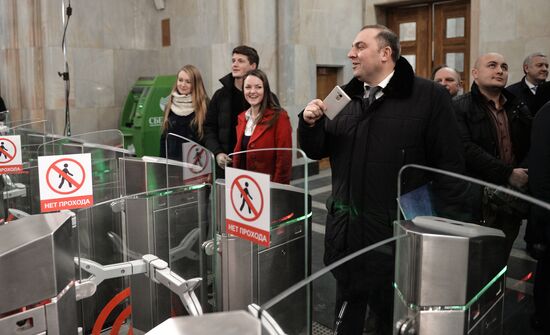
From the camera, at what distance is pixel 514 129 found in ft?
9.80

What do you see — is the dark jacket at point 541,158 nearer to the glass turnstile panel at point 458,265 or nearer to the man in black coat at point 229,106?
the glass turnstile panel at point 458,265

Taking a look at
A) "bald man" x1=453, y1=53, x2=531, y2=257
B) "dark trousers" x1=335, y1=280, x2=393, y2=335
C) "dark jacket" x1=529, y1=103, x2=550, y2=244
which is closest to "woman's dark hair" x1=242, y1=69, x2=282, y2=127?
"bald man" x1=453, y1=53, x2=531, y2=257

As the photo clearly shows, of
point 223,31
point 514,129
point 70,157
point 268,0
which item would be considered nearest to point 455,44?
point 268,0

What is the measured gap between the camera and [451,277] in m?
1.05

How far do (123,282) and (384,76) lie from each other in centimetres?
177

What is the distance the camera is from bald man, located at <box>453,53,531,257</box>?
2.84m

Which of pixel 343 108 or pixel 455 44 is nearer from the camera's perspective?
pixel 343 108

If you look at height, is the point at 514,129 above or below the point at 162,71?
below

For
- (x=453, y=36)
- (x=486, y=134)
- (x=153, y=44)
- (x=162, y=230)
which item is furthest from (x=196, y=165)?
(x=453, y=36)

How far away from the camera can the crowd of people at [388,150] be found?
1294 millimetres

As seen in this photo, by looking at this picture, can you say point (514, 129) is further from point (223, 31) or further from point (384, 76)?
point (223, 31)

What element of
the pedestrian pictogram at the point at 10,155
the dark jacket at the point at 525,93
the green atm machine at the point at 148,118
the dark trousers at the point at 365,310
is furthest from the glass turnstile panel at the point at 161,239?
the green atm machine at the point at 148,118

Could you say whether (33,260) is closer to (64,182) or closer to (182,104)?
(64,182)

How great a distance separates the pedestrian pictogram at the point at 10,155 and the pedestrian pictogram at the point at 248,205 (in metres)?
1.69
